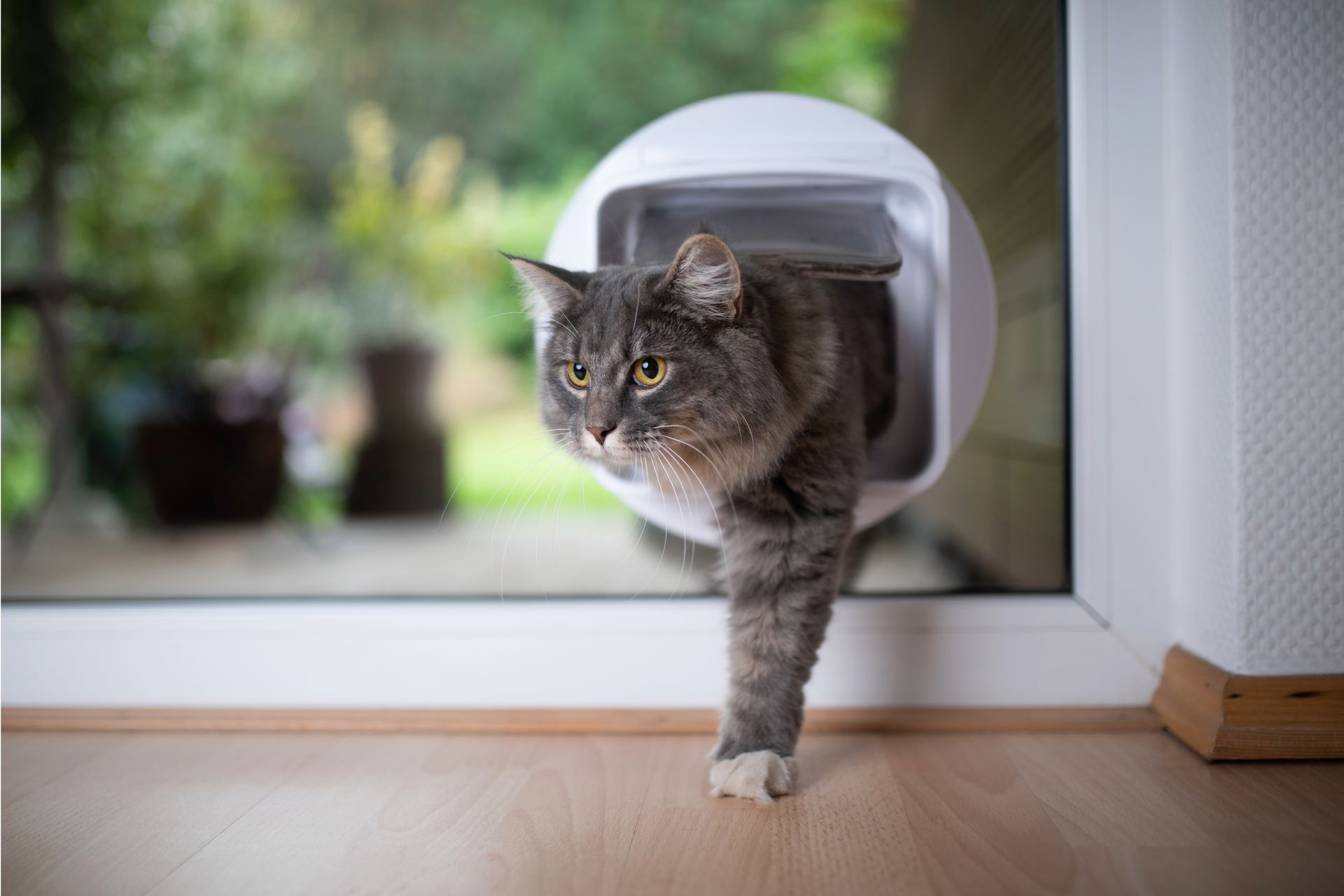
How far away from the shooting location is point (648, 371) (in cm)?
100

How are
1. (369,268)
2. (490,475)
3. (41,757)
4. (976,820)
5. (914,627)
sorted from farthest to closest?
(369,268)
(490,475)
(914,627)
(41,757)
(976,820)

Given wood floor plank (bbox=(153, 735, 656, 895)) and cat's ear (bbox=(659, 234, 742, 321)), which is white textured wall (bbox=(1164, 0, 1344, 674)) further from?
wood floor plank (bbox=(153, 735, 656, 895))

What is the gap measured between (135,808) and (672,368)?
0.76 meters

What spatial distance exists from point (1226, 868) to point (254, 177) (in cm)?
437

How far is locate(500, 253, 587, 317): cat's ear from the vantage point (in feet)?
3.28

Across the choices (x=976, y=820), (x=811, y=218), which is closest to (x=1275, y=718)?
(x=976, y=820)

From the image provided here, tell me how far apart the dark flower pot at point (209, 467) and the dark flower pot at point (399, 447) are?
1.82ft

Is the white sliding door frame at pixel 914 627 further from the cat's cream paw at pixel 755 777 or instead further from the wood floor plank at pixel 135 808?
the cat's cream paw at pixel 755 777

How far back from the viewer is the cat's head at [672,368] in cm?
97

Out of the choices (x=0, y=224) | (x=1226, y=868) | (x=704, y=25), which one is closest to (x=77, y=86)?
(x=0, y=224)

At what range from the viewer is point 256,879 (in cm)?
80

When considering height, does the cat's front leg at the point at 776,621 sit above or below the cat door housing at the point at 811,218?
below

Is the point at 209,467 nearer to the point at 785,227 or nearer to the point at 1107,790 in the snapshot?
the point at 785,227

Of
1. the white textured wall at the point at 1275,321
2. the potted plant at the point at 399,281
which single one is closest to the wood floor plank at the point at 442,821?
the white textured wall at the point at 1275,321
